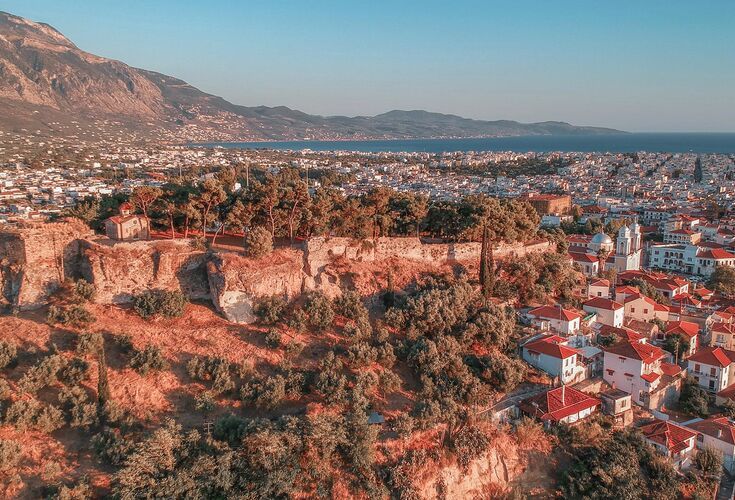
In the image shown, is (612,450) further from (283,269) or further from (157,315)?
(157,315)

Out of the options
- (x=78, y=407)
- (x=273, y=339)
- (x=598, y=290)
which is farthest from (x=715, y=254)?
(x=78, y=407)

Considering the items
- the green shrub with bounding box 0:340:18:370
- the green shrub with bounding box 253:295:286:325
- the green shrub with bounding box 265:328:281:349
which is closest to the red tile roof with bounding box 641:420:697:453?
the green shrub with bounding box 265:328:281:349

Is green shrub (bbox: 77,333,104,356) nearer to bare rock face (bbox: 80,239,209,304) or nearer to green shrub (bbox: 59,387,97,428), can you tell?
green shrub (bbox: 59,387,97,428)

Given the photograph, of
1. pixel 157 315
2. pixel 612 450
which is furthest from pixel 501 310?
pixel 157 315

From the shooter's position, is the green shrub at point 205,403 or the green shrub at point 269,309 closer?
the green shrub at point 205,403

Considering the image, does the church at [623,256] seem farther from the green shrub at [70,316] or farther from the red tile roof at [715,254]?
the green shrub at [70,316]

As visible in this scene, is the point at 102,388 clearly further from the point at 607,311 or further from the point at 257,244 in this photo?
the point at 607,311

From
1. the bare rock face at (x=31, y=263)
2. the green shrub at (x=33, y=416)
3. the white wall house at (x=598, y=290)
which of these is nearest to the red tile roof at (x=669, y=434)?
the white wall house at (x=598, y=290)
